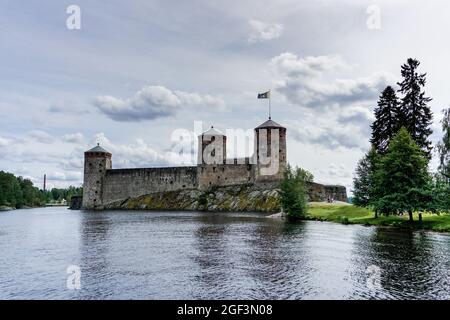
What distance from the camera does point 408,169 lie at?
39.5 meters

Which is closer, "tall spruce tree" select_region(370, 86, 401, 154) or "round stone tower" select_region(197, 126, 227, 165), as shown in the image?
"tall spruce tree" select_region(370, 86, 401, 154)

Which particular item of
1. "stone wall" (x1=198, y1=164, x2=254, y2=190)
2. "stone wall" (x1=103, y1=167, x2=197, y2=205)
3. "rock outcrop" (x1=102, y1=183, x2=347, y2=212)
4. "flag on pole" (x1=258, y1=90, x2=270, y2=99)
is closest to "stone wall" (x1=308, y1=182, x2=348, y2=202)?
"rock outcrop" (x1=102, y1=183, x2=347, y2=212)

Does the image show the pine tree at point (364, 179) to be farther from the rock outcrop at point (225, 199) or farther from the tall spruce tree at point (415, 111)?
the rock outcrop at point (225, 199)

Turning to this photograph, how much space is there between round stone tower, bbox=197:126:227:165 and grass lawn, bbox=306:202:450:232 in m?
42.5

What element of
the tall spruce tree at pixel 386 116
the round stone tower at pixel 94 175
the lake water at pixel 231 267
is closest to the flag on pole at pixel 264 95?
the tall spruce tree at pixel 386 116

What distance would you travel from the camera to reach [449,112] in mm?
39000

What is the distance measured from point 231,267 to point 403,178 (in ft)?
84.8

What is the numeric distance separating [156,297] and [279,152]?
247 ft

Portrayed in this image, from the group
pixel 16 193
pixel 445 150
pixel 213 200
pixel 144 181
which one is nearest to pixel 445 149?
pixel 445 150

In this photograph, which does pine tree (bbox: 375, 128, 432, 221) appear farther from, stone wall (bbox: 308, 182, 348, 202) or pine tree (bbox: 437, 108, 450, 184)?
stone wall (bbox: 308, 182, 348, 202)

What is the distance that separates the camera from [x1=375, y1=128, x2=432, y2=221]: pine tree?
125 ft

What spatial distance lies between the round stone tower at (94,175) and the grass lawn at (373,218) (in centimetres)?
6127

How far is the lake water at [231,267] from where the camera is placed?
15547mm
